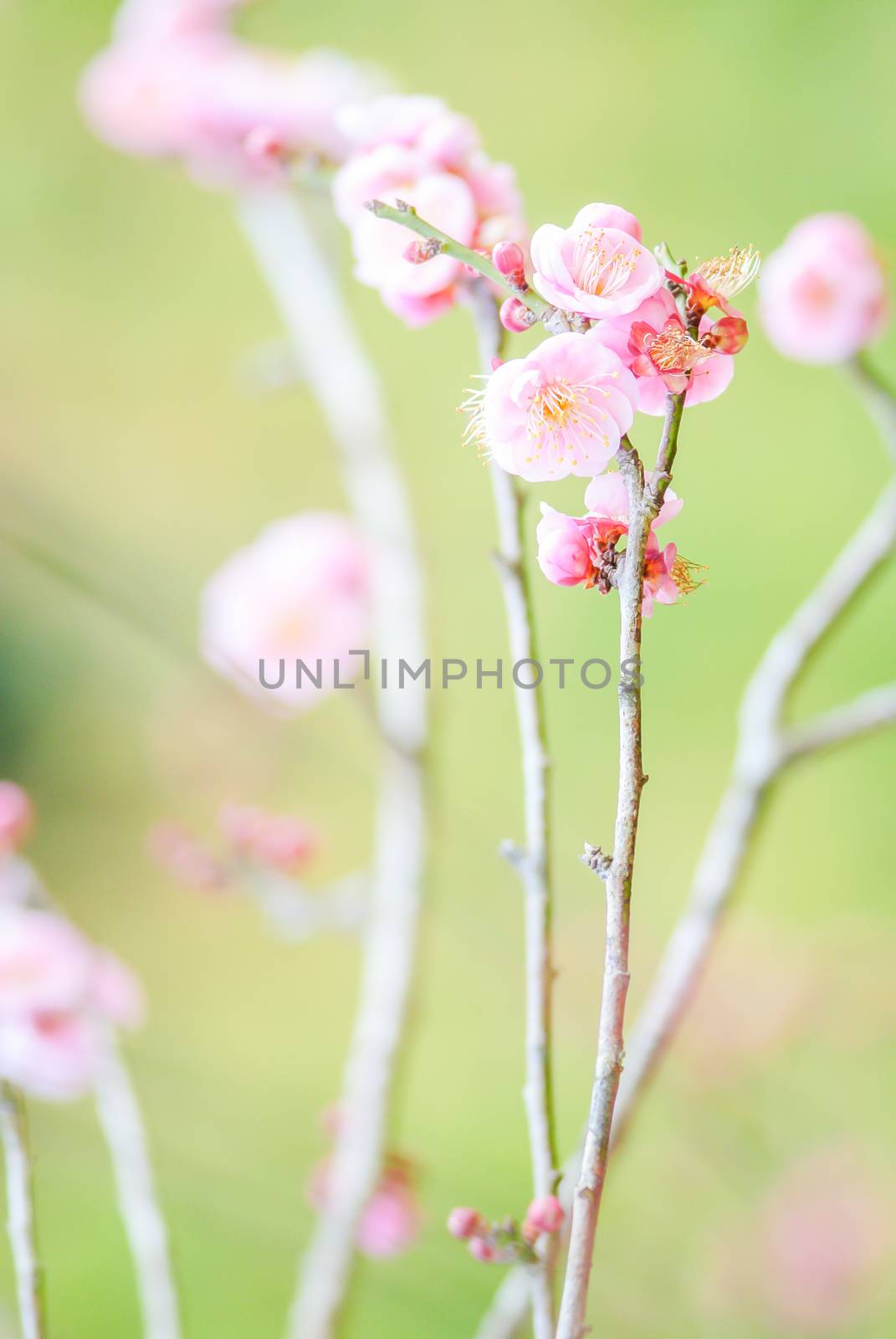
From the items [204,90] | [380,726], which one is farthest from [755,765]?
[204,90]

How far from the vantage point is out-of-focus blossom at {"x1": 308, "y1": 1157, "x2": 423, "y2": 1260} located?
22.0 inches

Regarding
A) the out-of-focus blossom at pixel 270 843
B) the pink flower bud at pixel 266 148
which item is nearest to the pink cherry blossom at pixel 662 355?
the pink flower bud at pixel 266 148

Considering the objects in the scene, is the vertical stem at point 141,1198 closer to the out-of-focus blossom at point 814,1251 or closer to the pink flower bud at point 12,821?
the pink flower bud at point 12,821

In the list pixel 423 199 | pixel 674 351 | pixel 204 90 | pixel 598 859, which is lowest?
pixel 598 859

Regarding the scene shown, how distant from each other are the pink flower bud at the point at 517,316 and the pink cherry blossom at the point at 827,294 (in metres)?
0.30

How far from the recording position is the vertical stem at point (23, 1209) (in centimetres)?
34

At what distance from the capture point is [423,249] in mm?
260

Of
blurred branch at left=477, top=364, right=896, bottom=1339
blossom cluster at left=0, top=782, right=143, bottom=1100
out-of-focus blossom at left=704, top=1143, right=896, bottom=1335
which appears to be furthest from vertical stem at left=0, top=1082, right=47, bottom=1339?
out-of-focus blossom at left=704, top=1143, right=896, bottom=1335

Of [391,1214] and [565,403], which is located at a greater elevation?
[565,403]

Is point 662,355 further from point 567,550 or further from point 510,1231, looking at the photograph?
point 510,1231

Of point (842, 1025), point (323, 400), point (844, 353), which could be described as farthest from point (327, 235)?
point (842, 1025)

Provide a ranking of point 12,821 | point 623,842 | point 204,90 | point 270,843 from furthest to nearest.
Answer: point 204,90 < point 270,843 < point 12,821 < point 623,842

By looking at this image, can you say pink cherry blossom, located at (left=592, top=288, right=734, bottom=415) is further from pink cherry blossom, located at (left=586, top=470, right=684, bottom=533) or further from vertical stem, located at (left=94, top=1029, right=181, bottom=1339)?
vertical stem, located at (left=94, top=1029, right=181, bottom=1339)

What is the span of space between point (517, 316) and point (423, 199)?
9 cm
